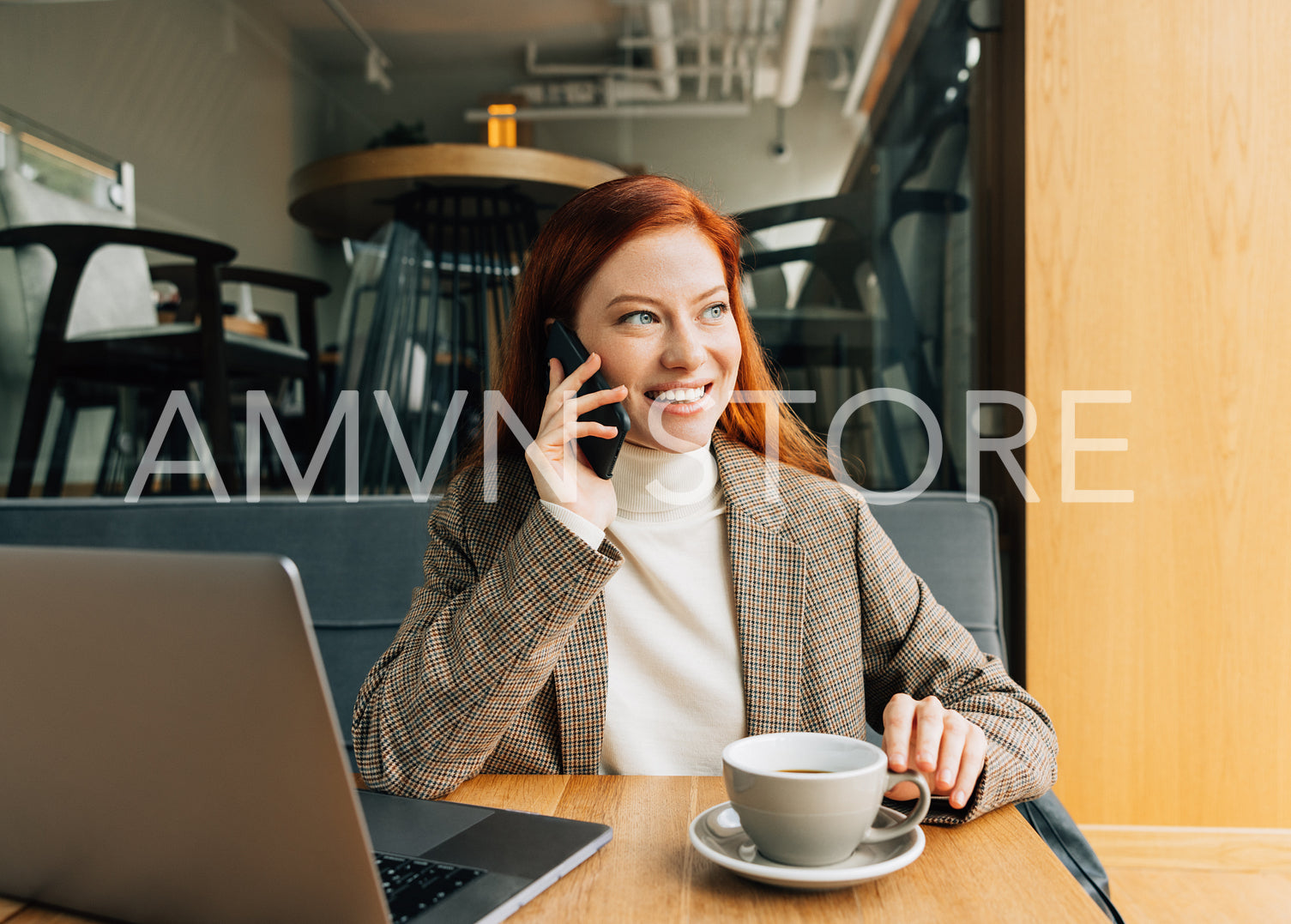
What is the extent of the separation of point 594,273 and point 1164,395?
1090 mm

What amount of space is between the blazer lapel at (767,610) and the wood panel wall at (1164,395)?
822 millimetres

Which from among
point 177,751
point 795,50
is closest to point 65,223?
point 795,50

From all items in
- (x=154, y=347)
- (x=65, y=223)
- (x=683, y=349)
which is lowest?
(x=683, y=349)

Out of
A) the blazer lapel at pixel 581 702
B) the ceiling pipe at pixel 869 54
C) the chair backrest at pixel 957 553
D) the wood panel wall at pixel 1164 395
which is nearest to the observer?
the blazer lapel at pixel 581 702

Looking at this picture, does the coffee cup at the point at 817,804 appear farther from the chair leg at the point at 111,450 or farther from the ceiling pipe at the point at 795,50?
the chair leg at the point at 111,450

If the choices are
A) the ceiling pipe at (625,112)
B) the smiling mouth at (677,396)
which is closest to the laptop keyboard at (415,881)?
the smiling mouth at (677,396)

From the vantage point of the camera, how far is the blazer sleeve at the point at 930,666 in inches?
30.3

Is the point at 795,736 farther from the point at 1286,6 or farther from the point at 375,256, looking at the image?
the point at 375,256

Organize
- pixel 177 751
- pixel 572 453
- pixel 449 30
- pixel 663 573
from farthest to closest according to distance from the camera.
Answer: pixel 449 30, pixel 663 573, pixel 572 453, pixel 177 751

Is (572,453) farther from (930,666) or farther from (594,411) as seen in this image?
(930,666)

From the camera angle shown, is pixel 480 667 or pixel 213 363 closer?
pixel 480 667

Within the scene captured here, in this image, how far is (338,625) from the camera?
1.44 m

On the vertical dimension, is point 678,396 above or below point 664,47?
below

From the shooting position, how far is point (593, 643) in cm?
92
